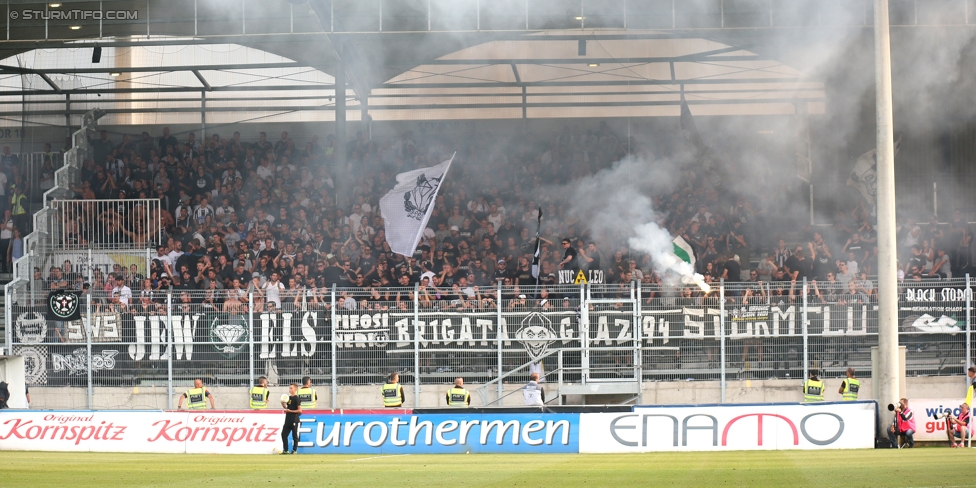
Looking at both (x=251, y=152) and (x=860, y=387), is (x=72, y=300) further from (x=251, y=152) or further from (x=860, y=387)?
(x=860, y=387)

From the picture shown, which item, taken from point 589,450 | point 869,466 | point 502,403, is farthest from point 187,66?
point 869,466

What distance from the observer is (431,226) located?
901 inches

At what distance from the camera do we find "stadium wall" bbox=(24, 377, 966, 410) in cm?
1814

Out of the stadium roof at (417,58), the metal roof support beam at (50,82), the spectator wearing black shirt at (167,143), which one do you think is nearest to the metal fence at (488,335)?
the stadium roof at (417,58)

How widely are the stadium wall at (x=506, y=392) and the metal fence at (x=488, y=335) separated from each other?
0.14 meters

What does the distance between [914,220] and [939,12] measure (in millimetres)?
6013

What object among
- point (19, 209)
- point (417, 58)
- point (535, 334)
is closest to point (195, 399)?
point (535, 334)

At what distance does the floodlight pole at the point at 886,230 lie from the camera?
15.4m

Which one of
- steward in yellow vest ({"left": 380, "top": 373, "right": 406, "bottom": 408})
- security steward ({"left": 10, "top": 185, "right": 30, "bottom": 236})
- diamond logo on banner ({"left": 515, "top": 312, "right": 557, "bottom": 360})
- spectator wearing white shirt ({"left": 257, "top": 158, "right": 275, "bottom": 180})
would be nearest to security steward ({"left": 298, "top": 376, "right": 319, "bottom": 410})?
steward in yellow vest ({"left": 380, "top": 373, "right": 406, "bottom": 408})

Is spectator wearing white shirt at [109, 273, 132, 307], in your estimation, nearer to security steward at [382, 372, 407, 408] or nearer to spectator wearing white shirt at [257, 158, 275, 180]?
security steward at [382, 372, 407, 408]

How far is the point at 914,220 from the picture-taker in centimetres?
2380

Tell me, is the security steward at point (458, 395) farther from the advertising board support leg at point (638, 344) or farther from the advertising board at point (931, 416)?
the advertising board at point (931, 416)

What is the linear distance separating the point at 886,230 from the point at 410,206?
9.25m

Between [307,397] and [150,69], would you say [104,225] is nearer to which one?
[150,69]
